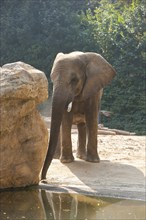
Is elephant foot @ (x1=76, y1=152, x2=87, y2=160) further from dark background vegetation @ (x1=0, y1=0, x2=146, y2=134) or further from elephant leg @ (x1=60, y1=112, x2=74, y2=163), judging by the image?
dark background vegetation @ (x1=0, y1=0, x2=146, y2=134)

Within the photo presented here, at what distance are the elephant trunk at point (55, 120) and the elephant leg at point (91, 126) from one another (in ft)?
3.63

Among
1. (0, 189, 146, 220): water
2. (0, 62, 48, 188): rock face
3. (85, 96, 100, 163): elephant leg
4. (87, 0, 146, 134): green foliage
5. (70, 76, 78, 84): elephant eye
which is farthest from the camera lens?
(87, 0, 146, 134): green foliage

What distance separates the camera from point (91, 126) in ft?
34.4

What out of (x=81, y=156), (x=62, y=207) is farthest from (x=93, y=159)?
(x=62, y=207)

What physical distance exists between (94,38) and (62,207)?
17454mm

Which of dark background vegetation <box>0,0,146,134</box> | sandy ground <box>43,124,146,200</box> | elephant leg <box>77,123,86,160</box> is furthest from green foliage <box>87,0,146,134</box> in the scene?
elephant leg <box>77,123,86,160</box>

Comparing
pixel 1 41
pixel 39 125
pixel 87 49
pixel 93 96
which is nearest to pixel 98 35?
pixel 87 49

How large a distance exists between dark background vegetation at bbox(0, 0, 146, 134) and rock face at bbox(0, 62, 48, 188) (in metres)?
12.4

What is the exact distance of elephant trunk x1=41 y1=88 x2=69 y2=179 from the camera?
347 inches

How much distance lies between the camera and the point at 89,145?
10.5 m

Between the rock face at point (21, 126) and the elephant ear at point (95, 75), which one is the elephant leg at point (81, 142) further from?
the rock face at point (21, 126)

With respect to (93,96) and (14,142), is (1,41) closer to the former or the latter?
(93,96)

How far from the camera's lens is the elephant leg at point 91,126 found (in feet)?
34.4

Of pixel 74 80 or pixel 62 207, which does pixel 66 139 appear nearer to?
pixel 74 80
